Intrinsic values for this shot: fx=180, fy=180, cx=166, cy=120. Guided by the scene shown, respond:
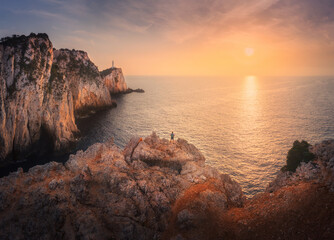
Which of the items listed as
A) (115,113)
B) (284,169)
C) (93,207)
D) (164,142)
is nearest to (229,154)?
(284,169)

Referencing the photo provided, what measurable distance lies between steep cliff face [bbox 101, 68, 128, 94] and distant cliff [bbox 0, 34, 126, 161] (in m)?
75.2

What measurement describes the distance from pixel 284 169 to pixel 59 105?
49.8 metres

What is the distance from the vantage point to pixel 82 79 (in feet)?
252

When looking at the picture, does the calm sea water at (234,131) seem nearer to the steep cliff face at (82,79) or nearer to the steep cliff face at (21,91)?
the steep cliff face at (82,79)

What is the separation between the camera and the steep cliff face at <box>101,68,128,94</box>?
412ft

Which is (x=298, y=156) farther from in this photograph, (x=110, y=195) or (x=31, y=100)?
(x=31, y=100)

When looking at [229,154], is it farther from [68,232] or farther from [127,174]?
[68,232]

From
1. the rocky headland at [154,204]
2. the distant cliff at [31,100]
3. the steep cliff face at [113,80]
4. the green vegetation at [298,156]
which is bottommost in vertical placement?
the rocky headland at [154,204]

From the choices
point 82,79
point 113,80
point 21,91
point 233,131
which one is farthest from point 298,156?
point 113,80

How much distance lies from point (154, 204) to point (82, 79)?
71.9 metres

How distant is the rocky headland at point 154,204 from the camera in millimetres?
16203

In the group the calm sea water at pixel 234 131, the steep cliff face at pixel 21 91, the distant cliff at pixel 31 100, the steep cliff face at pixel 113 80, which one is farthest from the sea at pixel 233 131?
the steep cliff face at pixel 113 80

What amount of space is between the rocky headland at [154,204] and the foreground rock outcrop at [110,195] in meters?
0.08

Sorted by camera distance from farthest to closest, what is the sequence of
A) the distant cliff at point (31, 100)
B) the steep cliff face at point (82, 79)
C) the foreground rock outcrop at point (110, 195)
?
1. the steep cliff face at point (82, 79)
2. the distant cliff at point (31, 100)
3. the foreground rock outcrop at point (110, 195)
